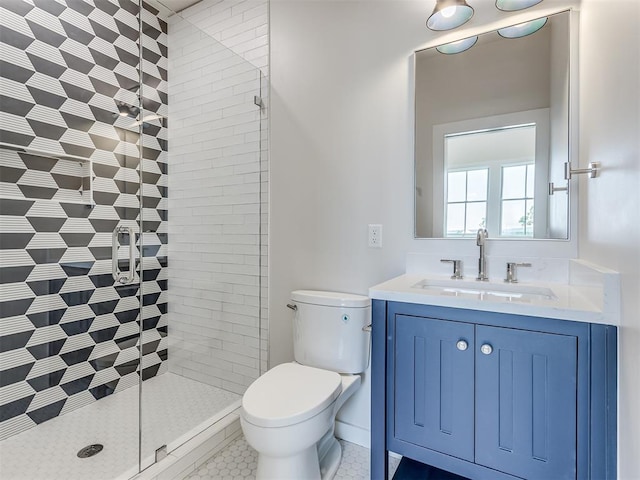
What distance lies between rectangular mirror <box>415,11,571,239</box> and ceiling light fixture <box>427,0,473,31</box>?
3.5 inches

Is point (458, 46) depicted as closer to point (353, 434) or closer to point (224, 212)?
point (224, 212)

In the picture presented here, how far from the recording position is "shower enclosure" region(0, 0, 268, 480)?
65.4 inches

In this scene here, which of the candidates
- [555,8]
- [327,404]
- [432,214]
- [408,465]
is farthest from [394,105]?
[408,465]

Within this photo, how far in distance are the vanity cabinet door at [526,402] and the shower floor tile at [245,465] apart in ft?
2.12

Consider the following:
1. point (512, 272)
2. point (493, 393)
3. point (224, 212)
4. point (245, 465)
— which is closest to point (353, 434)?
point (245, 465)

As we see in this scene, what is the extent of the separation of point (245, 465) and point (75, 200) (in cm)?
171

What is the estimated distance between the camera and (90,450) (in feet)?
5.13

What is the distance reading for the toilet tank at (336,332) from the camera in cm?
155

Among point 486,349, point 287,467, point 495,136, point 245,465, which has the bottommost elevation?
point 245,465

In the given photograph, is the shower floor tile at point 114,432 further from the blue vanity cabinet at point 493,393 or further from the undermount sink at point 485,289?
the undermount sink at point 485,289

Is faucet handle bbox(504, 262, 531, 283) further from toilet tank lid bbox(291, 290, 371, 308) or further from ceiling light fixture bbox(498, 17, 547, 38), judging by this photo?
ceiling light fixture bbox(498, 17, 547, 38)

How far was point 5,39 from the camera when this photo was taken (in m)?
1.60

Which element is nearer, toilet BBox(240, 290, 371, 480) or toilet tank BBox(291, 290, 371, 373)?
toilet BBox(240, 290, 371, 480)

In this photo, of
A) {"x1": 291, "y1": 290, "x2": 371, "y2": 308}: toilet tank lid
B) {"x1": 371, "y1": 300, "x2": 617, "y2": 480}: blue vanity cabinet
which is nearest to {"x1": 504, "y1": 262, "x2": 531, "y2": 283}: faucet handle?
{"x1": 371, "y1": 300, "x2": 617, "y2": 480}: blue vanity cabinet
